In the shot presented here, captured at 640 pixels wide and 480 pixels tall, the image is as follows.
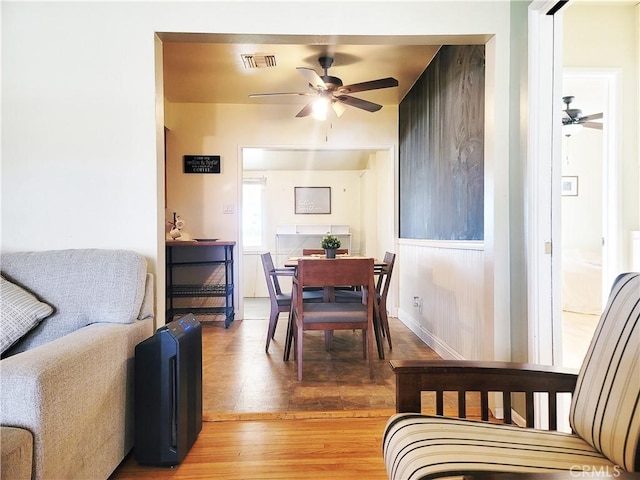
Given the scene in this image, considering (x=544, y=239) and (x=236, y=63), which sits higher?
(x=236, y=63)

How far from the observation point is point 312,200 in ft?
20.6

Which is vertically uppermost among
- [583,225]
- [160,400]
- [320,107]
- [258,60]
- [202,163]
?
[258,60]

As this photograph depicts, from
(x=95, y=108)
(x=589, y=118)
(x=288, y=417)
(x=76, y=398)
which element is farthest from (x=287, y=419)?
(x=589, y=118)

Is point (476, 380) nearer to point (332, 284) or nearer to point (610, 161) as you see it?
point (332, 284)

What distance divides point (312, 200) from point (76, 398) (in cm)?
531

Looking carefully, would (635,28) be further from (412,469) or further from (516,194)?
(412,469)

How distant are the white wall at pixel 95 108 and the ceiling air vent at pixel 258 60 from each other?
1.20 metres

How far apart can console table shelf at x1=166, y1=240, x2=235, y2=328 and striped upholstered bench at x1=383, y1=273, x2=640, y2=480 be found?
3.36m

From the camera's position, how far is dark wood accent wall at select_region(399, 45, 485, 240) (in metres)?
2.33

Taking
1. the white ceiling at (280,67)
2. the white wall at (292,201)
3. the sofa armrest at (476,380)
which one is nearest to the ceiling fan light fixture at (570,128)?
the white ceiling at (280,67)

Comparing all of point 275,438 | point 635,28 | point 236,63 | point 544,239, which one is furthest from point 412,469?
point 635,28

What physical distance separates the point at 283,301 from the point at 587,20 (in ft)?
10.3

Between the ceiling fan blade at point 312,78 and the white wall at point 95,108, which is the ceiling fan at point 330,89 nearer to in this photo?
the ceiling fan blade at point 312,78

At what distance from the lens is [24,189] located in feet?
5.82
